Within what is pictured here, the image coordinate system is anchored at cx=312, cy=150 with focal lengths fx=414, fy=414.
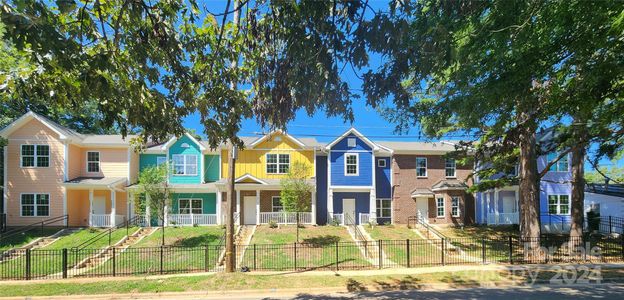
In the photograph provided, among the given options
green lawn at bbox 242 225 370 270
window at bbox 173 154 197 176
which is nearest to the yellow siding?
window at bbox 173 154 197 176

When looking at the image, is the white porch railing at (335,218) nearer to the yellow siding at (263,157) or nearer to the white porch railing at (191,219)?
the yellow siding at (263,157)

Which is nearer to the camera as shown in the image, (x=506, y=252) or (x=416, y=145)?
(x=506, y=252)

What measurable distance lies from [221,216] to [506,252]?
660 inches

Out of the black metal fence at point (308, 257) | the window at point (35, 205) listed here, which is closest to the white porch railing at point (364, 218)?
the black metal fence at point (308, 257)

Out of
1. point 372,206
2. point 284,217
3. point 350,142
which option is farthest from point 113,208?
point 372,206

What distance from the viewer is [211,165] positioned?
91.7 ft

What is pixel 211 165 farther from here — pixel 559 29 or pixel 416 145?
pixel 559 29

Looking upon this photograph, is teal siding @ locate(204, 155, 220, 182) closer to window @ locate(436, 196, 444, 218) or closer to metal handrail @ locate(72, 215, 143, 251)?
metal handrail @ locate(72, 215, 143, 251)

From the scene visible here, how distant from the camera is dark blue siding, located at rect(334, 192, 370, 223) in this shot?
2858 centimetres

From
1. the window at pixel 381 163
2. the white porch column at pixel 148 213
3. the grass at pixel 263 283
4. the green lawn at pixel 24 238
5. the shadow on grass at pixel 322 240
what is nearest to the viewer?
the grass at pixel 263 283

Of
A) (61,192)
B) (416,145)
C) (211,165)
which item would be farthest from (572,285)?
(61,192)

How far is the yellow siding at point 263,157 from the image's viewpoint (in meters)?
27.7

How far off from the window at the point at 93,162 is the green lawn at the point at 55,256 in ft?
15.7

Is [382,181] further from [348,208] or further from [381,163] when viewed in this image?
[348,208]
